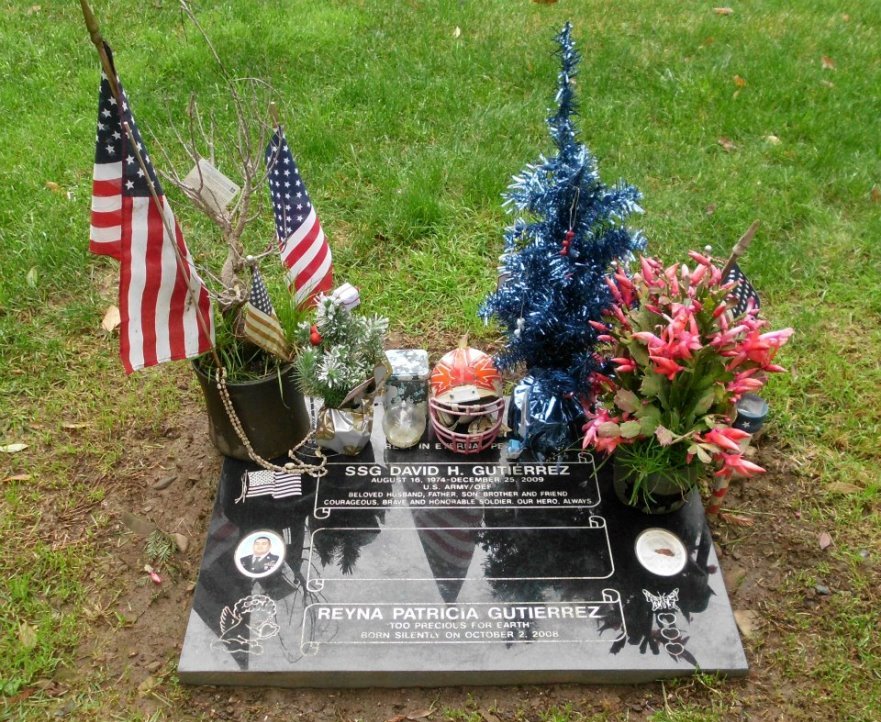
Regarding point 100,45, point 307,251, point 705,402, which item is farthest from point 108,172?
point 705,402

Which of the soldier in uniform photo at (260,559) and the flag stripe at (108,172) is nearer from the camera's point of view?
the flag stripe at (108,172)

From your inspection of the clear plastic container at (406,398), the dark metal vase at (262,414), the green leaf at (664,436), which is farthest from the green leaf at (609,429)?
the dark metal vase at (262,414)

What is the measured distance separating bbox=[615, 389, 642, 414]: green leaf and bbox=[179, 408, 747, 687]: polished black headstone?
50cm

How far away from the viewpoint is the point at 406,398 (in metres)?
3.15

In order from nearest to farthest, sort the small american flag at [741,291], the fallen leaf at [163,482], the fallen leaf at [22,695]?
the fallen leaf at [22,695], the small american flag at [741,291], the fallen leaf at [163,482]

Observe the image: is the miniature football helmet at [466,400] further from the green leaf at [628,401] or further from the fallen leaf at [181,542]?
the fallen leaf at [181,542]

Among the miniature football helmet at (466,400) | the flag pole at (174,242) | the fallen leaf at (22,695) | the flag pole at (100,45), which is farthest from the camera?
the miniature football helmet at (466,400)

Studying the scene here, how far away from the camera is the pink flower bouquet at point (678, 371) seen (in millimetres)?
2572

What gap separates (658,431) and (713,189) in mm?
2701

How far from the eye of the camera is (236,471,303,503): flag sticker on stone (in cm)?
305

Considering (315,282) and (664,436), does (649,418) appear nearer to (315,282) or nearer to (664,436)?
(664,436)

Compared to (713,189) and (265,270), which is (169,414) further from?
(713,189)

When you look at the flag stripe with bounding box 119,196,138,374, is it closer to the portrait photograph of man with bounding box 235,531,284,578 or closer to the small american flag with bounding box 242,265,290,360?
the small american flag with bounding box 242,265,290,360

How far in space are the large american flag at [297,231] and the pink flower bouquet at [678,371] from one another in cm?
114
